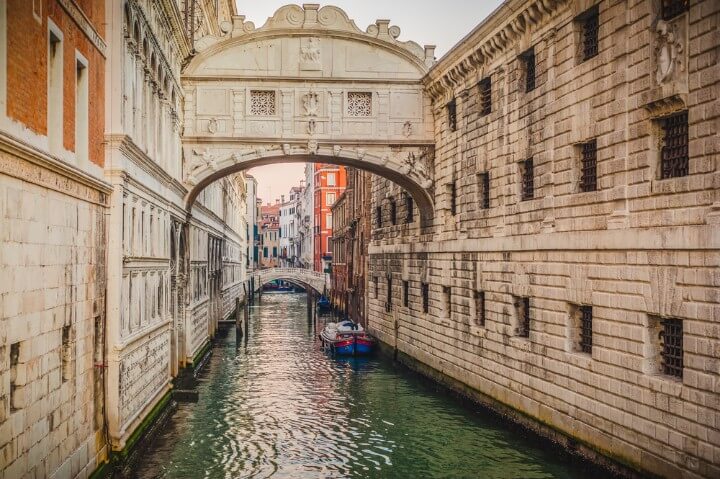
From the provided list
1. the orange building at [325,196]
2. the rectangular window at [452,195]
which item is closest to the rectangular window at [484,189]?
the rectangular window at [452,195]

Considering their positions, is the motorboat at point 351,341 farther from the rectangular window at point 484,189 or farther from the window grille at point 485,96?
the window grille at point 485,96

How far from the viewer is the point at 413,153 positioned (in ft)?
72.5

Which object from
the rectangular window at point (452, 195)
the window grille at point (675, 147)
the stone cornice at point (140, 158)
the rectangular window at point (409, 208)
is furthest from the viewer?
the rectangular window at point (409, 208)

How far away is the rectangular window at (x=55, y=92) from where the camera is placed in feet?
31.3

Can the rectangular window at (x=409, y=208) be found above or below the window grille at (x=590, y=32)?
below

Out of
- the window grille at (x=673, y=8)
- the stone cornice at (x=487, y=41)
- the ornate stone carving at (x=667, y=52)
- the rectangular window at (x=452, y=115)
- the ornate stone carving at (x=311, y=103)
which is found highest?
the stone cornice at (x=487, y=41)

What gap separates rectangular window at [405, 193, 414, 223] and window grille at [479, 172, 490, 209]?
19.9 ft

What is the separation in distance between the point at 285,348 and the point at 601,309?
20.6m

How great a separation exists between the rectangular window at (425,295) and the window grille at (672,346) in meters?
11.6

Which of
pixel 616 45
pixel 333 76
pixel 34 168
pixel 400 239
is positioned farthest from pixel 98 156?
pixel 400 239

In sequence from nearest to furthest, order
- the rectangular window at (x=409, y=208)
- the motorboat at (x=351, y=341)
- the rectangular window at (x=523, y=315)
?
the rectangular window at (x=523, y=315) < the rectangular window at (x=409, y=208) < the motorboat at (x=351, y=341)

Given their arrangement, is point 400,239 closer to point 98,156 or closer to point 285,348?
point 285,348

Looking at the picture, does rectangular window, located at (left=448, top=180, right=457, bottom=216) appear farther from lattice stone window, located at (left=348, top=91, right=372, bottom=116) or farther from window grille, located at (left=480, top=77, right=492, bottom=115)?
lattice stone window, located at (left=348, top=91, right=372, bottom=116)

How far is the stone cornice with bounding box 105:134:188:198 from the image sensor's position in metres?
12.5
